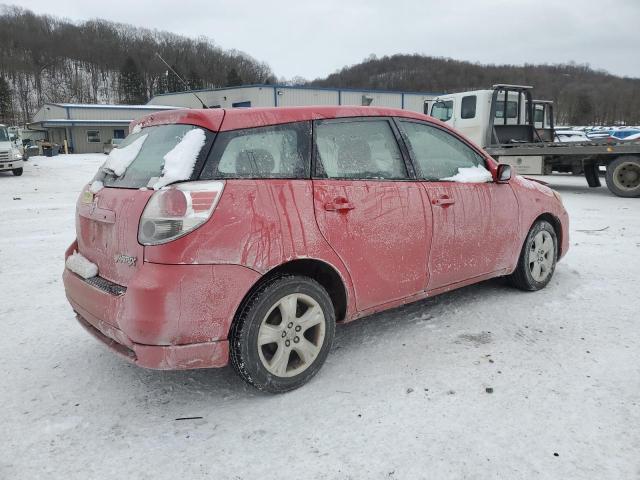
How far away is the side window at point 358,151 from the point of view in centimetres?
279

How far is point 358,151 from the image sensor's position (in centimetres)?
296

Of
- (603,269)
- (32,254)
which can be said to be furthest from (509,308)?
(32,254)

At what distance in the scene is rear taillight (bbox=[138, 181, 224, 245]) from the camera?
Answer: 2.25 m

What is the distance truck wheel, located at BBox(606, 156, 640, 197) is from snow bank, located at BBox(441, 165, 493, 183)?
28.8ft

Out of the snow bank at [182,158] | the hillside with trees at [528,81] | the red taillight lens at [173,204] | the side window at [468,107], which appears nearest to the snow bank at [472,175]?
the snow bank at [182,158]

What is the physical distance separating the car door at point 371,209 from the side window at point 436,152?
170 millimetres

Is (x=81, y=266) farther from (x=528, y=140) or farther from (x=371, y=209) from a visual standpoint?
(x=528, y=140)

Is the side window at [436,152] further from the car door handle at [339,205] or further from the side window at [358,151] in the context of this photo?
the car door handle at [339,205]

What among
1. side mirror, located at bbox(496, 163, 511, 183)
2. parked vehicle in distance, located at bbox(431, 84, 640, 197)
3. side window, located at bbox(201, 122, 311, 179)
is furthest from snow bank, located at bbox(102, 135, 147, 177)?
parked vehicle in distance, located at bbox(431, 84, 640, 197)

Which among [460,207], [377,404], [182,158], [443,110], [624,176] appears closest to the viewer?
[182,158]

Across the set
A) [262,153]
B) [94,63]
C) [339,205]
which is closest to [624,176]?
[339,205]

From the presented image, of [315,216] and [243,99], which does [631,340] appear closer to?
[315,216]

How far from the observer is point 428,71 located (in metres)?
112

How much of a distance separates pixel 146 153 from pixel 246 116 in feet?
1.99
